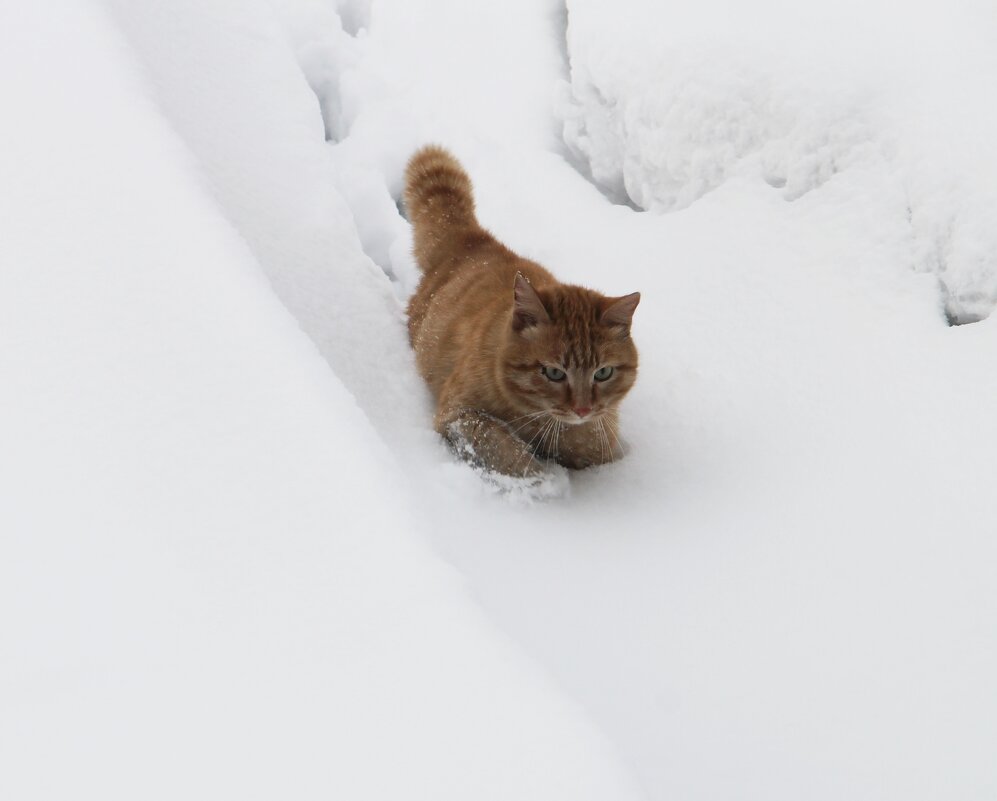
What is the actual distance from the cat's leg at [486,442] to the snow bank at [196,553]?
850 millimetres

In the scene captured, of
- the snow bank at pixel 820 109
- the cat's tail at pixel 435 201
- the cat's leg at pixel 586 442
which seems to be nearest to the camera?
the snow bank at pixel 820 109

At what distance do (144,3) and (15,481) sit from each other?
249 cm

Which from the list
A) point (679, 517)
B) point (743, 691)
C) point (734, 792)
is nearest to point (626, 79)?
point (679, 517)

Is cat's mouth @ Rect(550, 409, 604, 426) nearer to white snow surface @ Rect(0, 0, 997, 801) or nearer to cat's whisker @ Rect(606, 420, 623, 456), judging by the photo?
cat's whisker @ Rect(606, 420, 623, 456)

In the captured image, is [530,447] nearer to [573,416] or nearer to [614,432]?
[573,416]

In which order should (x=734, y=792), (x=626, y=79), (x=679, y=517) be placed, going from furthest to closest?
1. (x=626, y=79)
2. (x=679, y=517)
3. (x=734, y=792)

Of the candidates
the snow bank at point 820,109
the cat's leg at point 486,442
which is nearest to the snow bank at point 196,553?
the cat's leg at point 486,442

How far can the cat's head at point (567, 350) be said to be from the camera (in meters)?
2.78

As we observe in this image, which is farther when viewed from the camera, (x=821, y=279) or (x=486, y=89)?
(x=486, y=89)

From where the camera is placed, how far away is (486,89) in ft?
15.9

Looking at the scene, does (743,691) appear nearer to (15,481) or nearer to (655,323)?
(15,481)

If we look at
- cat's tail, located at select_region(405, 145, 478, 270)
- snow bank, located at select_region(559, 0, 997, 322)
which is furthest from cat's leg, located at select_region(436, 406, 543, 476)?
snow bank, located at select_region(559, 0, 997, 322)

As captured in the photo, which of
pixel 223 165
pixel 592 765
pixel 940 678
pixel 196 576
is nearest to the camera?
pixel 592 765

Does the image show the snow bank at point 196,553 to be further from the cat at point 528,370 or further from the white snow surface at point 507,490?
the cat at point 528,370
